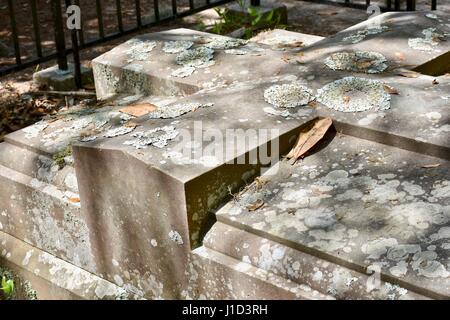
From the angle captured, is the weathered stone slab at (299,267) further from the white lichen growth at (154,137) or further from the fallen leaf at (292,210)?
the white lichen growth at (154,137)

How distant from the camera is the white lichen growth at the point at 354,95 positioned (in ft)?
12.4

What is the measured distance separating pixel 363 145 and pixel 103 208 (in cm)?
113

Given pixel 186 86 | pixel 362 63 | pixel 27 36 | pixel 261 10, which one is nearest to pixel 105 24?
pixel 27 36

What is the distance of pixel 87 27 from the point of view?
6.90 metres

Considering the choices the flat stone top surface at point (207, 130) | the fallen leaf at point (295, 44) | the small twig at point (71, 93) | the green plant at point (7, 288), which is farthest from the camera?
the small twig at point (71, 93)

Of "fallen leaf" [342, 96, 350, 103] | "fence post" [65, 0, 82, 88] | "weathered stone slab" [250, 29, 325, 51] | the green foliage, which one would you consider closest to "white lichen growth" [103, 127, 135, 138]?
"fallen leaf" [342, 96, 350, 103]

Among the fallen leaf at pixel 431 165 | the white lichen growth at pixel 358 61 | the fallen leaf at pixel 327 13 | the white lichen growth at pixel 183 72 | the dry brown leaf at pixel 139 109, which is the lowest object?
the fallen leaf at pixel 327 13

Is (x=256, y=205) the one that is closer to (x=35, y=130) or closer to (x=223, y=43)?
(x=35, y=130)

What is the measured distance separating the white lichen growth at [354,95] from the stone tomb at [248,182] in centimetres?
1

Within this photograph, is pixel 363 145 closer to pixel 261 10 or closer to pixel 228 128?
pixel 228 128

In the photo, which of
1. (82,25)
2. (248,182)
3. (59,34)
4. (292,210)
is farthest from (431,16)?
(82,25)

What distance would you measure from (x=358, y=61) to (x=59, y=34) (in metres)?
2.17

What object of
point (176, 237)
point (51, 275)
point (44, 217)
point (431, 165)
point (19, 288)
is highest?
point (431, 165)

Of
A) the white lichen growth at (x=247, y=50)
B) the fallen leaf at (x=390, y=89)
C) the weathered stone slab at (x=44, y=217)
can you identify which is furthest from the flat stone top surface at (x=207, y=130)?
the white lichen growth at (x=247, y=50)
